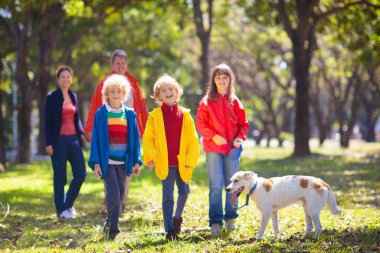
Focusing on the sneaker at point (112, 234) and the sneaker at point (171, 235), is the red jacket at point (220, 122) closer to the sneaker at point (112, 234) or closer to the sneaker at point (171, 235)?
the sneaker at point (171, 235)

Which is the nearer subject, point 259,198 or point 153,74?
point 259,198

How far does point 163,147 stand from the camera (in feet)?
24.3

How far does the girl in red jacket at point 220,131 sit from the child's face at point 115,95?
1020 millimetres

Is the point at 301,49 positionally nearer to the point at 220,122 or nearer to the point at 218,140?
the point at 220,122

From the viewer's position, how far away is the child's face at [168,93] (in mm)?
7484

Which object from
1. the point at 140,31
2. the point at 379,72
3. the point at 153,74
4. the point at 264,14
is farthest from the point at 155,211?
the point at 379,72

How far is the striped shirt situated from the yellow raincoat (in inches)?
12.0

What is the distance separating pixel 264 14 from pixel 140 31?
28.0 ft

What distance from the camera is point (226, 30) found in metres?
36.4

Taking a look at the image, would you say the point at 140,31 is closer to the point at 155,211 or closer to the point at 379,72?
the point at 379,72

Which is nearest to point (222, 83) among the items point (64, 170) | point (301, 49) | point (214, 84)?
point (214, 84)

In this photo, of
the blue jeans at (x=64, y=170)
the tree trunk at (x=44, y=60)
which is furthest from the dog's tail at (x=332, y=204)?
the tree trunk at (x=44, y=60)

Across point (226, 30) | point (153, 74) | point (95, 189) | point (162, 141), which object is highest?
point (226, 30)

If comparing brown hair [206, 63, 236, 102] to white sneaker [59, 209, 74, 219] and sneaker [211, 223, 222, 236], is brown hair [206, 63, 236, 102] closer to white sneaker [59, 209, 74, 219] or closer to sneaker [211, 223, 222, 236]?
sneaker [211, 223, 222, 236]
